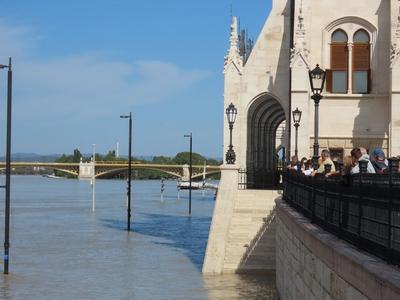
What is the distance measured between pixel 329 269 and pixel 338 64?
23915 mm

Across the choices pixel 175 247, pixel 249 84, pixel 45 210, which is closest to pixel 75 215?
pixel 45 210

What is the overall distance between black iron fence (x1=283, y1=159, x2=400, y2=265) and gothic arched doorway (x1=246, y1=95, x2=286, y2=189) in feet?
71.0

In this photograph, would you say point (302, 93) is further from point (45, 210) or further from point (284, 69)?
point (45, 210)

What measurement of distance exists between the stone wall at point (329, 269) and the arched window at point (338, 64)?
668 inches

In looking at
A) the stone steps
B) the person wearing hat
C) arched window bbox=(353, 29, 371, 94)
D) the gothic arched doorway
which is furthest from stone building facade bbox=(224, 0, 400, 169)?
the person wearing hat

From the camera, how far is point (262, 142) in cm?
4059

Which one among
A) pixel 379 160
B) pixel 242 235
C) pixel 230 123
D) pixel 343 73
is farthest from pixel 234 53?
pixel 379 160

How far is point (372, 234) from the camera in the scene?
9.47 metres

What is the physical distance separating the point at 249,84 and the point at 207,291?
12183 millimetres

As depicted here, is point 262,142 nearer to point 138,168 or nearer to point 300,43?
point 300,43

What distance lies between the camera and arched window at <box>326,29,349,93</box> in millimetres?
33625

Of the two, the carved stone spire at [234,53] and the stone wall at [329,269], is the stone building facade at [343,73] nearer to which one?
the carved stone spire at [234,53]

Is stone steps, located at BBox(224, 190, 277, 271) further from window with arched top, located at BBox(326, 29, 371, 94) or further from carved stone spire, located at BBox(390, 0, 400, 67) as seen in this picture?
carved stone spire, located at BBox(390, 0, 400, 67)

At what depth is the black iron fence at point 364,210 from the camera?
28.3ft
